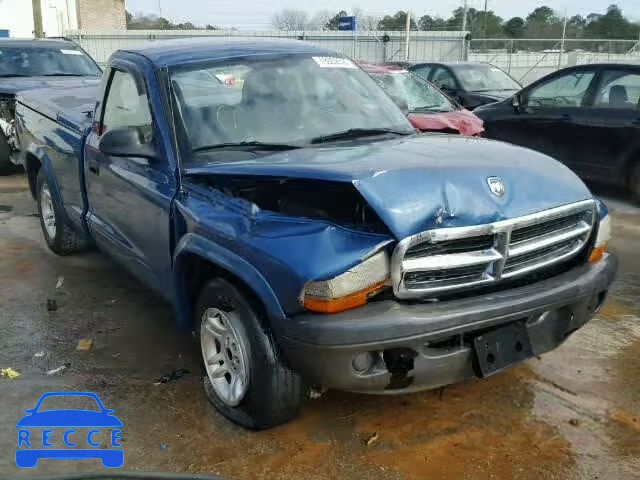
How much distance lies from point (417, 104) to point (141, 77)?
5.91 metres

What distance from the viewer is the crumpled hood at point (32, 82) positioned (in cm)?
843

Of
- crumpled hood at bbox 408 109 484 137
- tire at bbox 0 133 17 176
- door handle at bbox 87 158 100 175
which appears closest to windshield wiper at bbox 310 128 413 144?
door handle at bbox 87 158 100 175

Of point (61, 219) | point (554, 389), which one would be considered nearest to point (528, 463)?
point (554, 389)

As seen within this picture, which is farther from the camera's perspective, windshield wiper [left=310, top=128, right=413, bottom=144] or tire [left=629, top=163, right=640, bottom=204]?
tire [left=629, top=163, right=640, bottom=204]

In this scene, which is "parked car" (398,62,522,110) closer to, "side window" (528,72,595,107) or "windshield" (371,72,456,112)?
"windshield" (371,72,456,112)

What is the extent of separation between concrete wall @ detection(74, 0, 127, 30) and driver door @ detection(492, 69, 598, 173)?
38373mm

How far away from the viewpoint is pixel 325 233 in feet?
8.52

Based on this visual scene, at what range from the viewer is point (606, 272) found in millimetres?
3209

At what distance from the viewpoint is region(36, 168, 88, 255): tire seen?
18.2ft

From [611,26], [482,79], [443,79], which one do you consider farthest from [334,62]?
[611,26]

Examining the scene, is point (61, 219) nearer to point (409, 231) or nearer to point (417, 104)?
point (409, 231)

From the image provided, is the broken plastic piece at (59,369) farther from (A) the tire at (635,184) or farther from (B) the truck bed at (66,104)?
(A) the tire at (635,184)

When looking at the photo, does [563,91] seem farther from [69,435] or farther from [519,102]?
[69,435]

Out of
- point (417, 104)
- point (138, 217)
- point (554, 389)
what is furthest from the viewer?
point (417, 104)
